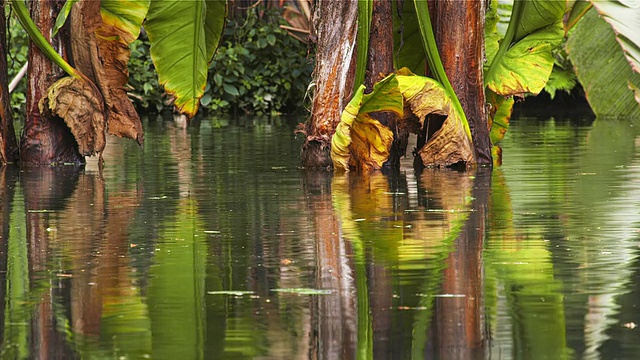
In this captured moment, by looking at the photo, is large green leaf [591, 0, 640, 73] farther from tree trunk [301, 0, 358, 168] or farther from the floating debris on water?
the floating debris on water

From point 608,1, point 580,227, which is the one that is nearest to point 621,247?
point 580,227

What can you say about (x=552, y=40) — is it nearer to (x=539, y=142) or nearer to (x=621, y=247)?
(x=539, y=142)

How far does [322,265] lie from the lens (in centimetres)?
553

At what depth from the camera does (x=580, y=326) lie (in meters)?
4.19

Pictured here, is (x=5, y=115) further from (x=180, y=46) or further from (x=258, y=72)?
(x=258, y=72)

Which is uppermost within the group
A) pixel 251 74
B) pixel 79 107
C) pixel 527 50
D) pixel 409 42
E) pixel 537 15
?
pixel 251 74

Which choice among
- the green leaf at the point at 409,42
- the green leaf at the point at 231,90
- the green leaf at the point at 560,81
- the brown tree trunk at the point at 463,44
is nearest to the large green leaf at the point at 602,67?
the brown tree trunk at the point at 463,44

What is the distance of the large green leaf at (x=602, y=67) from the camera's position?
1264 centimetres

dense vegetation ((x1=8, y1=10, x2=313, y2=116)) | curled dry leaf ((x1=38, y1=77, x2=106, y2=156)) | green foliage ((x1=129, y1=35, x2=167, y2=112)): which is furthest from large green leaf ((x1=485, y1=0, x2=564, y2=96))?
green foliage ((x1=129, y1=35, x2=167, y2=112))

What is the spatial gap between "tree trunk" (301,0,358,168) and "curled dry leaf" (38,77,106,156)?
5.40 ft

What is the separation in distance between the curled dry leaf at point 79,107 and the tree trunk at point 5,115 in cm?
36

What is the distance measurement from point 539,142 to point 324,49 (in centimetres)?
439

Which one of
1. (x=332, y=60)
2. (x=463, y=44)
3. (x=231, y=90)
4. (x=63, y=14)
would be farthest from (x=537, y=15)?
(x=231, y=90)

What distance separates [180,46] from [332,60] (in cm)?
115
